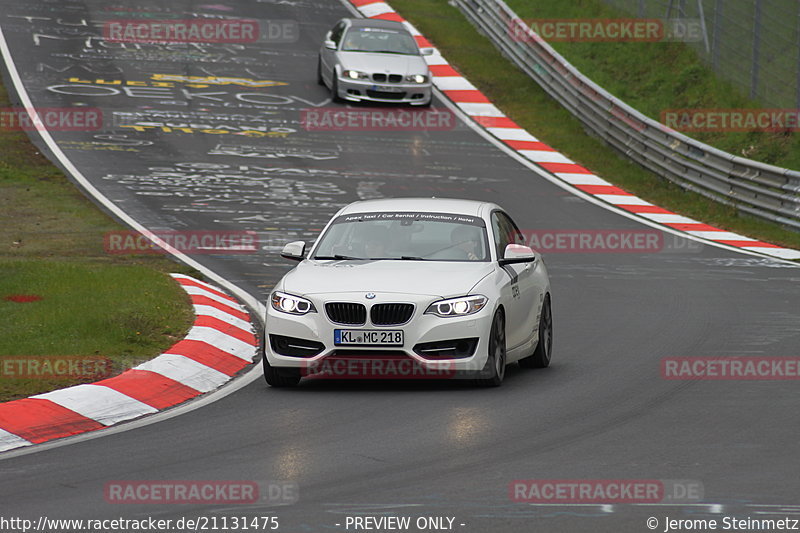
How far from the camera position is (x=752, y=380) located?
1138cm

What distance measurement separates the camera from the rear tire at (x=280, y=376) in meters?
10.9

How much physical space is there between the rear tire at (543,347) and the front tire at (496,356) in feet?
3.32

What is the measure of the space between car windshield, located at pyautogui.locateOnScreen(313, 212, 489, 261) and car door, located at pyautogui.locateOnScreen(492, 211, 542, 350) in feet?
0.87

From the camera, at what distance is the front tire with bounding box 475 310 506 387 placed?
35.6 ft

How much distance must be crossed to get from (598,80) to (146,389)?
917 inches

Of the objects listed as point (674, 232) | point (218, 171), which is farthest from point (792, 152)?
point (218, 171)

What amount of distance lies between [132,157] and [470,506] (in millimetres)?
18479

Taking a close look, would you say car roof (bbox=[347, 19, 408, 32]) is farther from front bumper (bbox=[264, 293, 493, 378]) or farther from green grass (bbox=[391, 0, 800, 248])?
front bumper (bbox=[264, 293, 493, 378])

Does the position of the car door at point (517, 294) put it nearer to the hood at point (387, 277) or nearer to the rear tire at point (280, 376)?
the hood at point (387, 277)

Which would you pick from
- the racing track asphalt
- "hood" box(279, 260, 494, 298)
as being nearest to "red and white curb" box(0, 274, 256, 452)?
the racing track asphalt

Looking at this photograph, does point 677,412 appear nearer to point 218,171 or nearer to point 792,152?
point 218,171

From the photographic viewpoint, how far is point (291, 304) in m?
10.9

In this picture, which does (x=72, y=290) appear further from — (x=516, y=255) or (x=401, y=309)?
(x=516, y=255)

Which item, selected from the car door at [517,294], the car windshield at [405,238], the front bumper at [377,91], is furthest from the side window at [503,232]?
the front bumper at [377,91]
